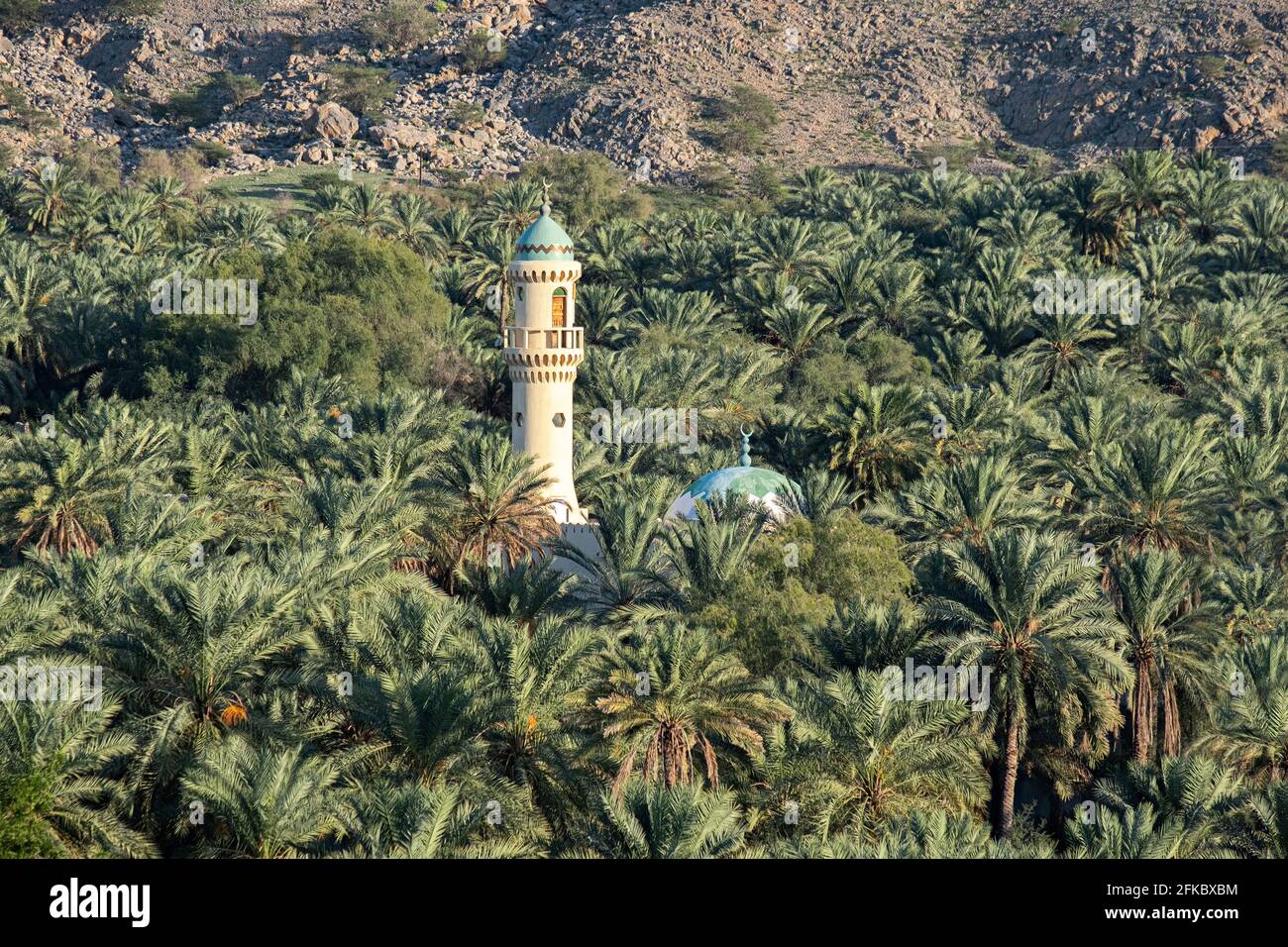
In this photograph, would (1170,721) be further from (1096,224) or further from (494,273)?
(1096,224)

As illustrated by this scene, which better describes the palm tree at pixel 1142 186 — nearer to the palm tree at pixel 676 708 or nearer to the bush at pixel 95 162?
the palm tree at pixel 676 708

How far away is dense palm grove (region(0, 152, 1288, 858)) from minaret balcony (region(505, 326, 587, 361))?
121 inches

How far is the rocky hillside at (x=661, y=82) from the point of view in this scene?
4670 inches

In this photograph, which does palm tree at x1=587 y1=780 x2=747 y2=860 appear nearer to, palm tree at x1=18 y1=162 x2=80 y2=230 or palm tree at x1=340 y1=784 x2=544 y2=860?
palm tree at x1=340 y1=784 x2=544 y2=860

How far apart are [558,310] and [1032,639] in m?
17.5

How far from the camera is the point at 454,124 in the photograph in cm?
12119

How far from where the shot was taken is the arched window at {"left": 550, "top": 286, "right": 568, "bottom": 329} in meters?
43.8

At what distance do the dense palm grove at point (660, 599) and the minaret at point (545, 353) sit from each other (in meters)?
1.91

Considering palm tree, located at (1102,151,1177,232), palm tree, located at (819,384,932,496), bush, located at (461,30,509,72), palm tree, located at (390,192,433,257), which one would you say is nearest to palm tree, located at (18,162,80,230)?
palm tree, located at (390,192,433,257)

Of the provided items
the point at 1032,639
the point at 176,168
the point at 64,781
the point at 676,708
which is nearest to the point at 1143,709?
the point at 1032,639

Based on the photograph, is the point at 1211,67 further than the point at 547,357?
Yes

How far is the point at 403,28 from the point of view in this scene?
13688 centimetres

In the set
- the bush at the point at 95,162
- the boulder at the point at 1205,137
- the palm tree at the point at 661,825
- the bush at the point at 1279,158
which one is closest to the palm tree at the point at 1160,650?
the palm tree at the point at 661,825
